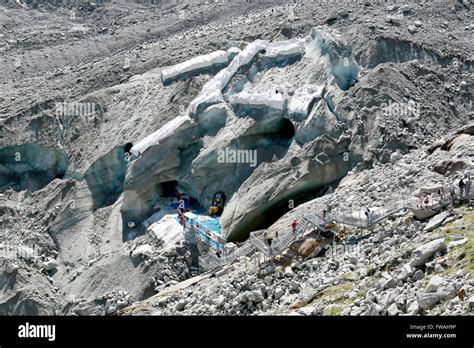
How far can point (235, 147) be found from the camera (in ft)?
149

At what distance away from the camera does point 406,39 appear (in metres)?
49.4

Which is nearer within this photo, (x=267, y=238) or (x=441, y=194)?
(x=441, y=194)

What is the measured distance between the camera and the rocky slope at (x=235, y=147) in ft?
119

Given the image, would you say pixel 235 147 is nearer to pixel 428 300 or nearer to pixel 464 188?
pixel 464 188

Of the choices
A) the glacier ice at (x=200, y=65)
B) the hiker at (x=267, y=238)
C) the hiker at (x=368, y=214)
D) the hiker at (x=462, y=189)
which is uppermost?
the glacier ice at (x=200, y=65)

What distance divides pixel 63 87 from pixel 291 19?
14567 mm

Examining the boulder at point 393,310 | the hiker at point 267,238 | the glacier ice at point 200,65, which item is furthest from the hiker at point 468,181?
the glacier ice at point 200,65

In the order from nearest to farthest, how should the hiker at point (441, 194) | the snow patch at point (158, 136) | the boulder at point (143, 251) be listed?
the hiker at point (441, 194) < the boulder at point (143, 251) < the snow patch at point (158, 136)

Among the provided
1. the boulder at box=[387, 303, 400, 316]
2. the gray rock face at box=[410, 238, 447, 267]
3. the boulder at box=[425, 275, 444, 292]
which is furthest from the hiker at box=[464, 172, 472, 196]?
the boulder at box=[387, 303, 400, 316]

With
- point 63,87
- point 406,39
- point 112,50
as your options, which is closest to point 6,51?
point 112,50

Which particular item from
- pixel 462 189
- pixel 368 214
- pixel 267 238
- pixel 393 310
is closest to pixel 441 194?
pixel 462 189

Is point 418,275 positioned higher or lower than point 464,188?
lower

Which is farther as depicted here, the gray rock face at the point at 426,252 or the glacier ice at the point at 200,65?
the glacier ice at the point at 200,65

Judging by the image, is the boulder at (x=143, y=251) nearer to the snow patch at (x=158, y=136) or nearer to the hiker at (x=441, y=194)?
the snow patch at (x=158, y=136)
